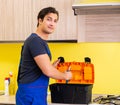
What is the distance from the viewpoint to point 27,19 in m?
2.29

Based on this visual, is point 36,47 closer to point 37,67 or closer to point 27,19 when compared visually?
point 37,67

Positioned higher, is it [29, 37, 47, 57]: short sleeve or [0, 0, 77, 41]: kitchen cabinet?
[0, 0, 77, 41]: kitchen cabinet

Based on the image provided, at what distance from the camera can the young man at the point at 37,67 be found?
1766mm

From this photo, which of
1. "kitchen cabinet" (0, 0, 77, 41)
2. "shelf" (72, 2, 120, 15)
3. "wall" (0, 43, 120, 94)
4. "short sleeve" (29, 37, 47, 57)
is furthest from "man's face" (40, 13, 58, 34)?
"wall" (0, 43, 120, 94)

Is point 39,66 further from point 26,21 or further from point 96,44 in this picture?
point 96,44

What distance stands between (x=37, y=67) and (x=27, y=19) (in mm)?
600

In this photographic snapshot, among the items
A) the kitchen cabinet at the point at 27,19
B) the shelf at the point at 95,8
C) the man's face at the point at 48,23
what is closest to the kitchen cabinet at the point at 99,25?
the shelf at the point at 95,8

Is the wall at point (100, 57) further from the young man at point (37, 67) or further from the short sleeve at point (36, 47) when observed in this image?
the short sleeve at point (36, 47)

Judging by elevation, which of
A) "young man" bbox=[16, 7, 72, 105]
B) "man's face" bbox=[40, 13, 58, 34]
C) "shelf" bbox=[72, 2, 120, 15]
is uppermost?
"shelf" bbox=[72, 2, 120, 15]

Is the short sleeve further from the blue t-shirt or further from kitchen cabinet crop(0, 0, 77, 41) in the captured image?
kitchen cabinet crop(0, 0, 77, 41)

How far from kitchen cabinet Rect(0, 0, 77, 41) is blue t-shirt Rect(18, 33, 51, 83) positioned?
0.43m

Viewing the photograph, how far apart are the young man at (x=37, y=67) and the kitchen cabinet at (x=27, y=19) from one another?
33 cm

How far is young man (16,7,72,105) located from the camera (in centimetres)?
177

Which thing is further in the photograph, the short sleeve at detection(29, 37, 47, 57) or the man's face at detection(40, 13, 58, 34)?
the man's face at detection(40, 13, 58, 34)
